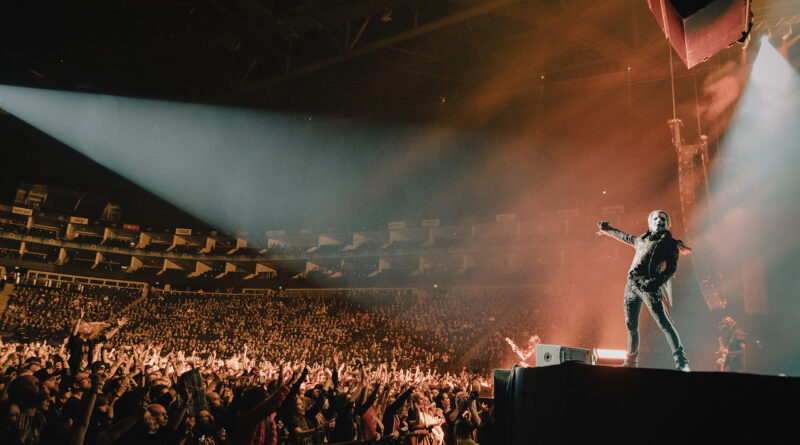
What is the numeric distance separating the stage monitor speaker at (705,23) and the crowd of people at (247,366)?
4.52 m

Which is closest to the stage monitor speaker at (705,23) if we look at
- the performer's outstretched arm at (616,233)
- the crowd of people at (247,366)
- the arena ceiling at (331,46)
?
the performer's outstretched arm at (616,233)

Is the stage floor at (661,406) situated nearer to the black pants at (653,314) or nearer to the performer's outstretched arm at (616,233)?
the black pants at (653,314)

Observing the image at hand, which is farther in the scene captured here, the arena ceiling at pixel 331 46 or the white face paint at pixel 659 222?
the arena ceiling at pixel 331 46

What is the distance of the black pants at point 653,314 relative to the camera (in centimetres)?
461

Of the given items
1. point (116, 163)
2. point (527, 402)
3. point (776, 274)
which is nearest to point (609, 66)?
point (776, 274)

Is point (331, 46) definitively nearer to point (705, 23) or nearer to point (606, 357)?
point (606, 357)

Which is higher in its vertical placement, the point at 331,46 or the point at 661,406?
the point at 331,46

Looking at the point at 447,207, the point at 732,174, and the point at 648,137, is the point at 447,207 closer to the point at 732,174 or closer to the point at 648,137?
the point at 648,137

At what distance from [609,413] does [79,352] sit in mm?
4678

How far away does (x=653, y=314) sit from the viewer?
4.70 m

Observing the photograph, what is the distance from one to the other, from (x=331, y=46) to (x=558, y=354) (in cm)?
1658

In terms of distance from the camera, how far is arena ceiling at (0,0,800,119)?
45.6ft

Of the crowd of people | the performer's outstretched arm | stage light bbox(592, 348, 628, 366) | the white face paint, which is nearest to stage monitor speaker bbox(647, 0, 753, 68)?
the white face paint

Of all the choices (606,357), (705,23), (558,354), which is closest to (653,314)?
(558,354)
